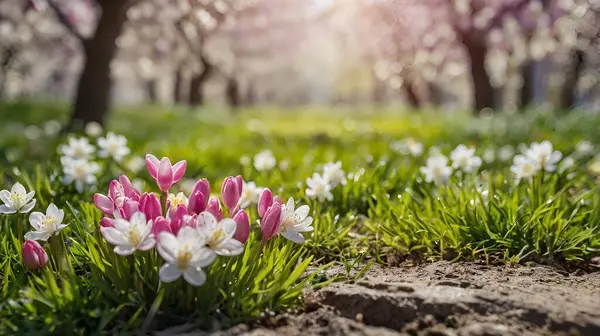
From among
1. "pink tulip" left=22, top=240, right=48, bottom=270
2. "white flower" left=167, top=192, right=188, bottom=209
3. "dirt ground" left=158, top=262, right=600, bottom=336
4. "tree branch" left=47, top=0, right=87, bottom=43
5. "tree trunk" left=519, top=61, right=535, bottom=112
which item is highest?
"tree branch" left=47, top=0, right=87, bottom=43

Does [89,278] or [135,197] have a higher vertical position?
[135,197]

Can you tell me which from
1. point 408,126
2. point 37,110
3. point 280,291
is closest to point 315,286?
point 280,291

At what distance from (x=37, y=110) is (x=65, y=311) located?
13.3 m

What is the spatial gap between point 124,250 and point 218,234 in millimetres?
302

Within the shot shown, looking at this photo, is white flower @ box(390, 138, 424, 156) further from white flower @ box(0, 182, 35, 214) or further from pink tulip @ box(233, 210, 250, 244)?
white flower @ box(0, 182, 35, 214)

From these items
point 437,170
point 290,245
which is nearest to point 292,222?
point 290,245

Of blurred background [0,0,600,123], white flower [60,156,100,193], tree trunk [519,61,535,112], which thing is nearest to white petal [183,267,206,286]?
white flower [60,156,100,193]

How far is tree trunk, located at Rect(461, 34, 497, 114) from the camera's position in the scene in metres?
14.9

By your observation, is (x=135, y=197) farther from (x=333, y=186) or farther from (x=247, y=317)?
(x=333, y=186)

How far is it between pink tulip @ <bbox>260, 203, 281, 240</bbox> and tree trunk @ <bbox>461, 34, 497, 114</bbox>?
13134 millimetres

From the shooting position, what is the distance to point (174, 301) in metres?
2.14

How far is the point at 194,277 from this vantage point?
1908mm

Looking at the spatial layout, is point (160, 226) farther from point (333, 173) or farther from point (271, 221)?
point (333, 173)

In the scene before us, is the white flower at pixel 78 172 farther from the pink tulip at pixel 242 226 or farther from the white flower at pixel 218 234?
the white flower at pixel 218 234
